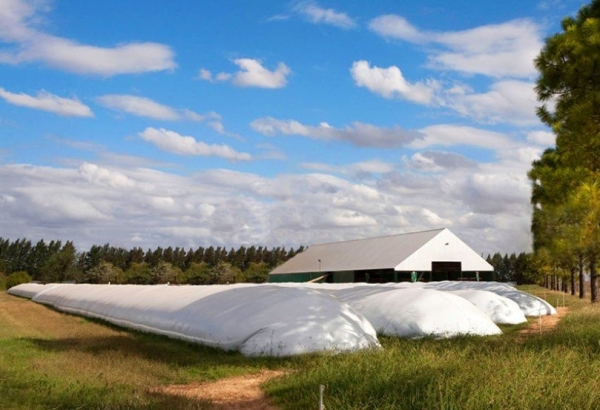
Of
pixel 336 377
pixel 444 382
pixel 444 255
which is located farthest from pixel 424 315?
pixel 444 255

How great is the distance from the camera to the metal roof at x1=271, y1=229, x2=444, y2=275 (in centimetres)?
4519

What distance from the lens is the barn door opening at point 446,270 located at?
46062 mm

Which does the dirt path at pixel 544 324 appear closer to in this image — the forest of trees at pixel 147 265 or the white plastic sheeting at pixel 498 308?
the white plastic sheeting at pixel 498 308

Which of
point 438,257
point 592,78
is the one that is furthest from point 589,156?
point 438,257

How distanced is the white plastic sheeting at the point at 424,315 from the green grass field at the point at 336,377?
212 cm

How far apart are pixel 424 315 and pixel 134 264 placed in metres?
59.4

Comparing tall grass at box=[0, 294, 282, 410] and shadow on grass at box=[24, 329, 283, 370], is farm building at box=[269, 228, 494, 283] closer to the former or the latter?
shadow on grass at box=[24, 329, 283, 370]

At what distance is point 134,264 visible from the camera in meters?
70.8

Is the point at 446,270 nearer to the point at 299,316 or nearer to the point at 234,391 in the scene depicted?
the point at 299,316

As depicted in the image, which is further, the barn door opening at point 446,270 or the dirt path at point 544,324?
the barn door opening at point 446,270

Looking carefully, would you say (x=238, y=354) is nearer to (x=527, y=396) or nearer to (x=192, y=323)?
(x=192, y=323)

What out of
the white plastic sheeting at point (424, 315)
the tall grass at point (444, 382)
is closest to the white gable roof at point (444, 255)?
the white plastic sheeting at point (424, 315)

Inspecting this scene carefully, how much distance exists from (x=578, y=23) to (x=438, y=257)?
28.3 meters

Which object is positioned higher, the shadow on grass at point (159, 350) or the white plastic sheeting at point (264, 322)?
the white plastic sheeting at point (264, 322)
